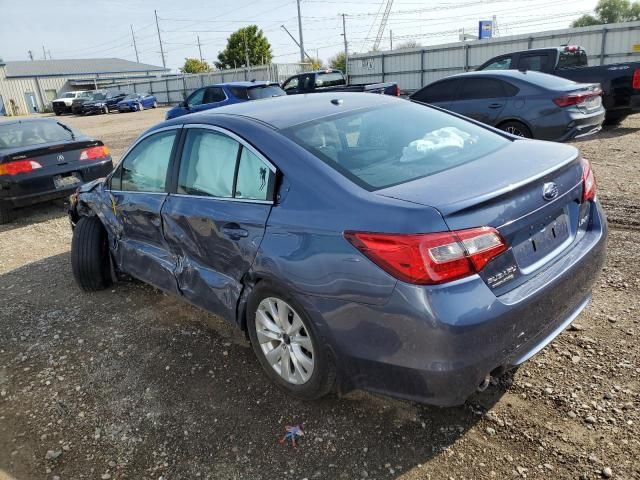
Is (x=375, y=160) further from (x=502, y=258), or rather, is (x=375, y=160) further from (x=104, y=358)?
(x=104, y=358)

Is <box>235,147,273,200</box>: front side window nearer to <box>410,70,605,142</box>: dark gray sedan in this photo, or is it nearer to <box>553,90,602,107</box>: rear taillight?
<box>410,70,605,142</box>: dark gray sedan

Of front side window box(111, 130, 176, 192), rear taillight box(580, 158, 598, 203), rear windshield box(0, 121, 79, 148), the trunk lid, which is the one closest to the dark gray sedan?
rear taillight box(580, 158, 598, 203)

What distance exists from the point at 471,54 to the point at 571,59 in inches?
507

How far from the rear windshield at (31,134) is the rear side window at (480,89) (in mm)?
6685

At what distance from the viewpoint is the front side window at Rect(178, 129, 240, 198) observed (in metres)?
3.05

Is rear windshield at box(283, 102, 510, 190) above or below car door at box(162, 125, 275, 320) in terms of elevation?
above

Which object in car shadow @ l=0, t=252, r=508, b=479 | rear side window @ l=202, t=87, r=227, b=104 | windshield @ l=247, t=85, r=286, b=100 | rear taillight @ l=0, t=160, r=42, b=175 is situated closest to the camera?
car shadow @ l=0, t=252, r=508, b=479

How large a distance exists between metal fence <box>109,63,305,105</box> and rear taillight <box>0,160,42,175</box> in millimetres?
27189

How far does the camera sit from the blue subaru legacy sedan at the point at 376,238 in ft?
6.92

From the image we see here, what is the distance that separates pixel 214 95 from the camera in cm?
1528

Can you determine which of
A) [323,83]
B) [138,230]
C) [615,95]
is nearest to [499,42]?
[323,83]

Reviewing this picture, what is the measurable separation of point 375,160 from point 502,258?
893 millimetres

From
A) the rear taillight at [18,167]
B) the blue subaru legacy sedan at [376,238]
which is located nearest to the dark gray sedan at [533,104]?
the blue subaru legacy sedan at [376,238]

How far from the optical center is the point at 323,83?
16312 mm
